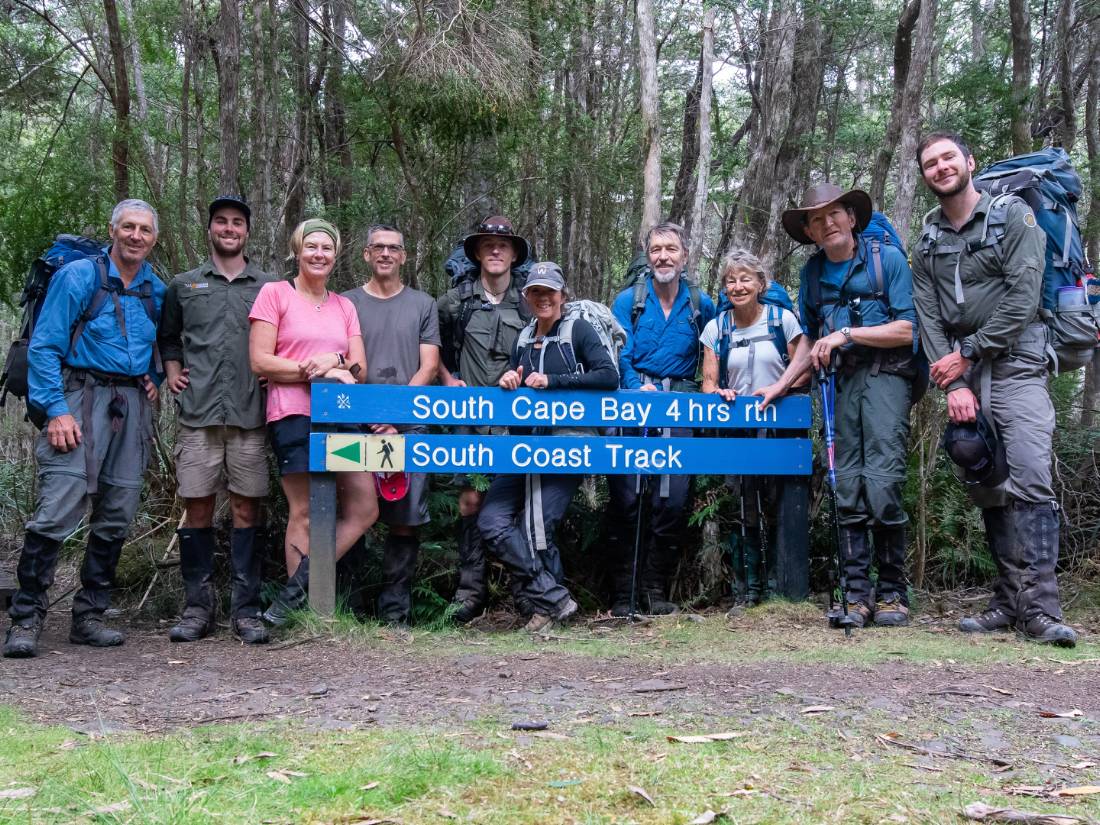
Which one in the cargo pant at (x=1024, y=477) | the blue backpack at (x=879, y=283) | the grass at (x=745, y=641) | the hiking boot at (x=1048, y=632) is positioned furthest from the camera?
the blue backpack at (x=879, y=283)

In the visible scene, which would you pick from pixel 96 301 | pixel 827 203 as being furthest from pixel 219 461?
pixel 827 203

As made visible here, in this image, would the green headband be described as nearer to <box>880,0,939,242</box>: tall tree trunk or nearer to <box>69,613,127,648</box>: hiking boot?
<box>69,613,127,648</box>: hiking boot

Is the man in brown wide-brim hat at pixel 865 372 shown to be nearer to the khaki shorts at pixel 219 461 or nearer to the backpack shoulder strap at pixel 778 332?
the backpack shoulder strap at pixel 778 332

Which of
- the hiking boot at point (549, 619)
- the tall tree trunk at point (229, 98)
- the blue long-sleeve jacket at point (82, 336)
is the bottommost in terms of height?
the hiking boot at point (549, 619)

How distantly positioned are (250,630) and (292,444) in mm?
1028

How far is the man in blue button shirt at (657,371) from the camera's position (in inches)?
241

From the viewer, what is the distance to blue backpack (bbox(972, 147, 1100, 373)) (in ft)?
16.7

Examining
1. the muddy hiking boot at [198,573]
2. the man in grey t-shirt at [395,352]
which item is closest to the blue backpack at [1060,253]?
the man in grey t-shirt at [395,352]

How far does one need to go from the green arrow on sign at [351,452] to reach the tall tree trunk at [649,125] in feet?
11.7

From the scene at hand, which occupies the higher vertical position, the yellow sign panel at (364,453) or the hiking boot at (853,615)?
the yellow sign panel at (364,453)

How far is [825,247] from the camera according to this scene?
5609mm

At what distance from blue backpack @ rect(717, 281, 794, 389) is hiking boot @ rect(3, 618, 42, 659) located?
13.6 feet

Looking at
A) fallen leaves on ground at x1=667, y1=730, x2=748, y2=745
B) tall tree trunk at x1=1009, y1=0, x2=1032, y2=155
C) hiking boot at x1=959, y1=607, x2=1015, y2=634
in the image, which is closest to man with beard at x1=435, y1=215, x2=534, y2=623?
hiking boot at x1=959, y1=607, x2=1015, y2=634

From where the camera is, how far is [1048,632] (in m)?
4.75
